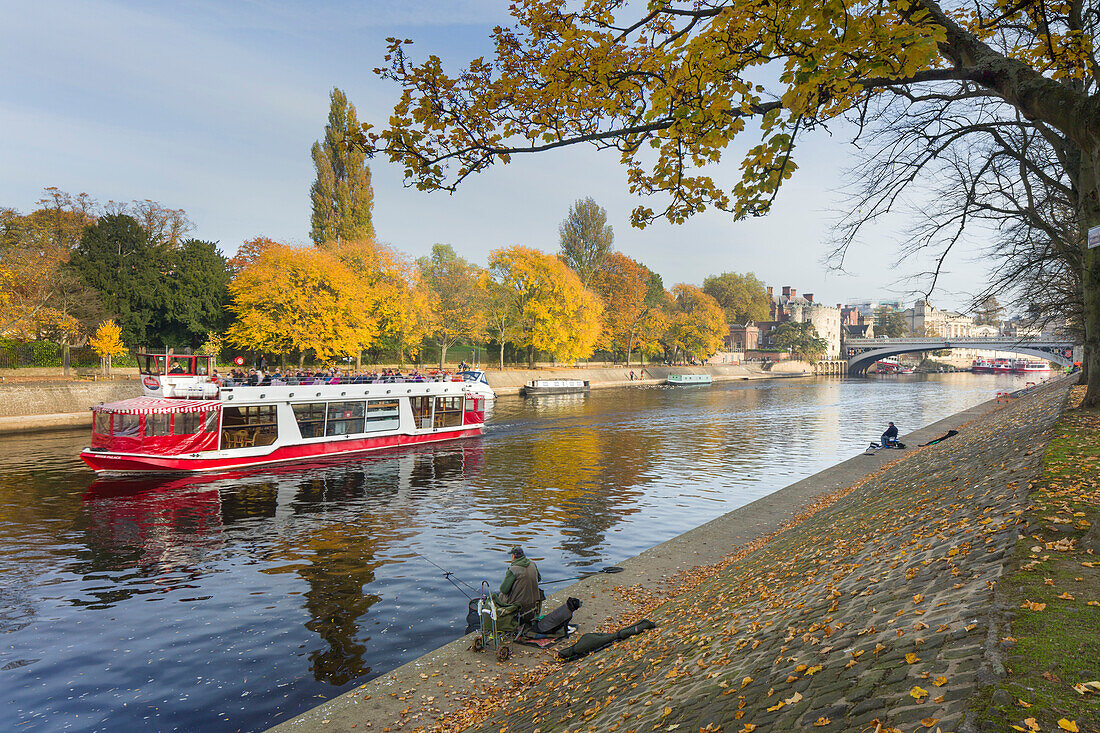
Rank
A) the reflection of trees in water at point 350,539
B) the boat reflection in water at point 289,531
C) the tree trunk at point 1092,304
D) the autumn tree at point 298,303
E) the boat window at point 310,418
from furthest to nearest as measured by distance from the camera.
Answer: the autumn tree at point 298,303, the boat window at point 310,418, the tree trunk at point 1092,304, the boat reflection in water at point 289,531, the reflection of trees in water at point 350,539

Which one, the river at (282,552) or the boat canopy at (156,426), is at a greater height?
the boat canopy at (156,426)

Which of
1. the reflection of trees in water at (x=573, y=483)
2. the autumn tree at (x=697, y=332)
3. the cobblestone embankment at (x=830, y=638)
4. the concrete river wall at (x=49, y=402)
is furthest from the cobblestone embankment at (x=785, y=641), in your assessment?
the autumn tree at (x=697, y=332)

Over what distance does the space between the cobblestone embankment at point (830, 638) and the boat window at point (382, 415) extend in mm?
24232

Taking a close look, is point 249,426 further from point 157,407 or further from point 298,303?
point 298,303

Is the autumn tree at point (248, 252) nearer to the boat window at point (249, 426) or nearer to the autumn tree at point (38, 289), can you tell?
the autumn tree at point (38, 289)

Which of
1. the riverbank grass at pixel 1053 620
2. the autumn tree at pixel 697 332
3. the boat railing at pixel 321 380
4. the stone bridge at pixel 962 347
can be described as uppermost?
the autumn tree at pixel 697 332

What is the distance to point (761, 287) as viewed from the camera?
636 ft

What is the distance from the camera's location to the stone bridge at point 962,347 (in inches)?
3450

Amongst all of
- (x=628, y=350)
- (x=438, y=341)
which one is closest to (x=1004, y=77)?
(x=438, y=341)

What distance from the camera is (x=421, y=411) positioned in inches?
1435

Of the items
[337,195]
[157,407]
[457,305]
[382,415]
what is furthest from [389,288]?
[157,407]

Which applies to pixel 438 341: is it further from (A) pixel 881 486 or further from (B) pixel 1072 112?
(B) pixel 1072 112

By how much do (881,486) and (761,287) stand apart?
18993cm

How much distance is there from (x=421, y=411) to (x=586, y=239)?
72.3 meters
